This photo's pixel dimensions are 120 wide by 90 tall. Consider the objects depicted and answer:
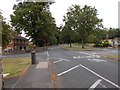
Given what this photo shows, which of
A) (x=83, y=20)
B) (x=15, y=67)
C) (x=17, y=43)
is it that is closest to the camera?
(x=15, y=67)

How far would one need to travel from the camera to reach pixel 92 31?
3666cm

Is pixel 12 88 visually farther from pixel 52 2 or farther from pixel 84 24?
pixel 52 2

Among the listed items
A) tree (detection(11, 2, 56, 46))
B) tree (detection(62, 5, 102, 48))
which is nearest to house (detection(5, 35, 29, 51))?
tree (detection(11, 2, 56, 46))

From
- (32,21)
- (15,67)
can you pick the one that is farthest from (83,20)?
(15,67)

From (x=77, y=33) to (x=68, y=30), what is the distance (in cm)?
304

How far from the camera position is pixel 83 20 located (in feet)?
114

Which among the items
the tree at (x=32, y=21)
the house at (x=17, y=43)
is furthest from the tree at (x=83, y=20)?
the house at (x=17, y=43)

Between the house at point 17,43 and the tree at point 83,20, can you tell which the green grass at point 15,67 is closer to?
the tree at point 83,20

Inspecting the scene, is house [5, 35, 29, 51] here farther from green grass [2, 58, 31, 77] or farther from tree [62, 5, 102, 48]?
green grass [2, 58, 31, 77]

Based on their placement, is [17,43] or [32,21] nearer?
[32,21]

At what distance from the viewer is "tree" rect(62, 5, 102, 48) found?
34.3 meters

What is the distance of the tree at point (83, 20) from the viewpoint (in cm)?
3434

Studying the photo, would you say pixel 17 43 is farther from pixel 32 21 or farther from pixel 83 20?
pixel 83 20

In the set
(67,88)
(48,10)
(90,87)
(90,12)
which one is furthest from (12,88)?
(48,10)
